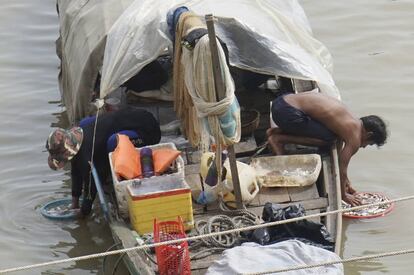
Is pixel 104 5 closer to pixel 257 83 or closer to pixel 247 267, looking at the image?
pixel 257 83

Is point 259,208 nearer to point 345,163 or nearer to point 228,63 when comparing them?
point 345,163

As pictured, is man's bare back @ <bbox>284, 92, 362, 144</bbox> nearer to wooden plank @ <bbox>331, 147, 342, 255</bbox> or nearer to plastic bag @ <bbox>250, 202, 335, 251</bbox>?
wooden plank @ <bbox>331, 147, 342, 255</bbox>

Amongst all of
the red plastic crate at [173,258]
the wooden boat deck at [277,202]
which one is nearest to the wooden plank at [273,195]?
the wooden boat deck at [277,202]

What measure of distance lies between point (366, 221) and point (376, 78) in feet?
11.9

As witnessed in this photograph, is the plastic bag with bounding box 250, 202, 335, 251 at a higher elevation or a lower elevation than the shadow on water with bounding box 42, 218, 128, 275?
higher

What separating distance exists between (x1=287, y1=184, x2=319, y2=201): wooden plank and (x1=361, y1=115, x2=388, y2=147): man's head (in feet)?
3.16

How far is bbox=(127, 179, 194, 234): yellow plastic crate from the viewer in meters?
7.10

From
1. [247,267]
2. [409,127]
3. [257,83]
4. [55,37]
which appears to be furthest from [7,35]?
[247,267]

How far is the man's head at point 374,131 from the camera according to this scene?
835cm

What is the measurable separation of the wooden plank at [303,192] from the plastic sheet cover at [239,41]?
112 cm

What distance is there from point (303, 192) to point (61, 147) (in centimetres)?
223

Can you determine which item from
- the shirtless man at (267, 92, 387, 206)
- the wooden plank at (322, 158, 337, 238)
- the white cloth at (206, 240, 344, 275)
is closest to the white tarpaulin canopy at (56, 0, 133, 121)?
the shirtless man at (267, 92, 387, 206)

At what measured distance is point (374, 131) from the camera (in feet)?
27.6

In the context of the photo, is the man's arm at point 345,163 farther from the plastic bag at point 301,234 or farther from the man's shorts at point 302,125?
the plastic bag at point 301,234
